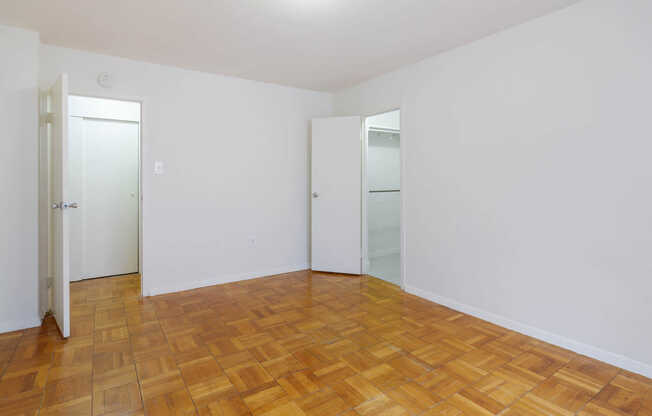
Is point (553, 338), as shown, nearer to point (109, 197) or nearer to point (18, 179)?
point (18, 179)

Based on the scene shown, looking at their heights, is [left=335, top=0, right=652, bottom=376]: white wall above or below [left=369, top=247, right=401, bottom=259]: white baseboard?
above

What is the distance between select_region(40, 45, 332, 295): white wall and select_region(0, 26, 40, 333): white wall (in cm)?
34

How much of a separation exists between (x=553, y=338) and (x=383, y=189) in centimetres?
320

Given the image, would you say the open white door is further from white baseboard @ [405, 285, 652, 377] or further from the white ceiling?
white baseboard @ [405, 285, 652, 377]

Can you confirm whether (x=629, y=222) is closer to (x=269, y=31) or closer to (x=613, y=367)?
(x=613, y=367)

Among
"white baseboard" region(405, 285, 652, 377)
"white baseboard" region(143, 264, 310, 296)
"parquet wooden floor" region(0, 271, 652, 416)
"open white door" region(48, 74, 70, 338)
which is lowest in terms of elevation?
"parquet wooden floor" region(0, 271, 652, 416)

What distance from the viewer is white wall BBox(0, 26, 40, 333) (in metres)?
2.64

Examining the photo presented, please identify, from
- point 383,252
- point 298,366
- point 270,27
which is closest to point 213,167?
point 270,27

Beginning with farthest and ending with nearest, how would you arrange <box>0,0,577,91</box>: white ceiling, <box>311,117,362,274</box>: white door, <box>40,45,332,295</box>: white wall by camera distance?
<box>311,117,362,274</box>: white door, <box>40,45,332,295</box>: white wall, <box>0,0,577,91</box>: white ceiling

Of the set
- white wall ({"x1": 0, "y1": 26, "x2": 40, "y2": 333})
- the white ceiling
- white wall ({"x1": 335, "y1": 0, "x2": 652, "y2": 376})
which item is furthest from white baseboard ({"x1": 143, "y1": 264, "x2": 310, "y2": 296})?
the white ceiling

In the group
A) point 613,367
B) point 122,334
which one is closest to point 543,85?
point 613,367

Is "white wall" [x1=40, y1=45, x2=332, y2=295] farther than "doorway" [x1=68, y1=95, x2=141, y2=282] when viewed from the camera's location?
No

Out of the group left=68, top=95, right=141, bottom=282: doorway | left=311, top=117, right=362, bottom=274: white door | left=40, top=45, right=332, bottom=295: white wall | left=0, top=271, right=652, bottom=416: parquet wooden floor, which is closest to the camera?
left=0, top=271, right=652, bottom=416: parquet wooden floor

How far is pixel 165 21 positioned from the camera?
8.46 feet
